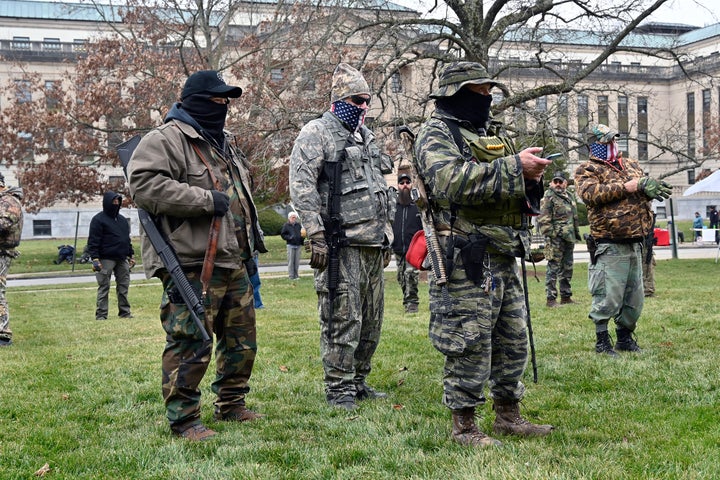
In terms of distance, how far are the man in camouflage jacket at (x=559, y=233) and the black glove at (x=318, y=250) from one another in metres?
7.55

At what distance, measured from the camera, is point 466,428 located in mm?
4383

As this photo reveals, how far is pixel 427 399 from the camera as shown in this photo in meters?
5.59

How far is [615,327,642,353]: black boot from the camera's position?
7.26 metres

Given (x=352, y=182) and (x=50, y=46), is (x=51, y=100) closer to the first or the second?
(x=50, y=46)

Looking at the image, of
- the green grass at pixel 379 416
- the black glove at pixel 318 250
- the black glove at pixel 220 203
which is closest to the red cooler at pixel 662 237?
the green grass at pixel 379 416

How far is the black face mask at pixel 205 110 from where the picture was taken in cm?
500

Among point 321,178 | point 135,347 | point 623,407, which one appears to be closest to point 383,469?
point 623,407

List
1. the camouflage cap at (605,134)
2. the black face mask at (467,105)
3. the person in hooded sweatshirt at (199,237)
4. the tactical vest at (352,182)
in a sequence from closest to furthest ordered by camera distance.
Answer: the black face mask at (467,105) → the person in hooded sweatshirt at (199,237) → the tactical vest at (352,182) → the camouflage cap at (605,134)

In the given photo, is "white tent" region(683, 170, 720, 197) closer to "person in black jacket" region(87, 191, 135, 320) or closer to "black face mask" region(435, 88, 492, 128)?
"person in black jacket" region(87, 191, 135, 320)

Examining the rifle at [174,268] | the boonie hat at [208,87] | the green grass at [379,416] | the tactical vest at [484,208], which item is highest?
the boonie hat at [208,87]

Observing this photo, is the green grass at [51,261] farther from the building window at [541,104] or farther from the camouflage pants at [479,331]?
the camouflage pants at [479,331]

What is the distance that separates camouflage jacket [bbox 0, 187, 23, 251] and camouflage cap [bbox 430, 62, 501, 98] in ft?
21.9

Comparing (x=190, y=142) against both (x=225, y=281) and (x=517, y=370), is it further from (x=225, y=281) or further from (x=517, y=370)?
(x=517, y=370)

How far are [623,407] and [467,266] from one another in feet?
5.82
